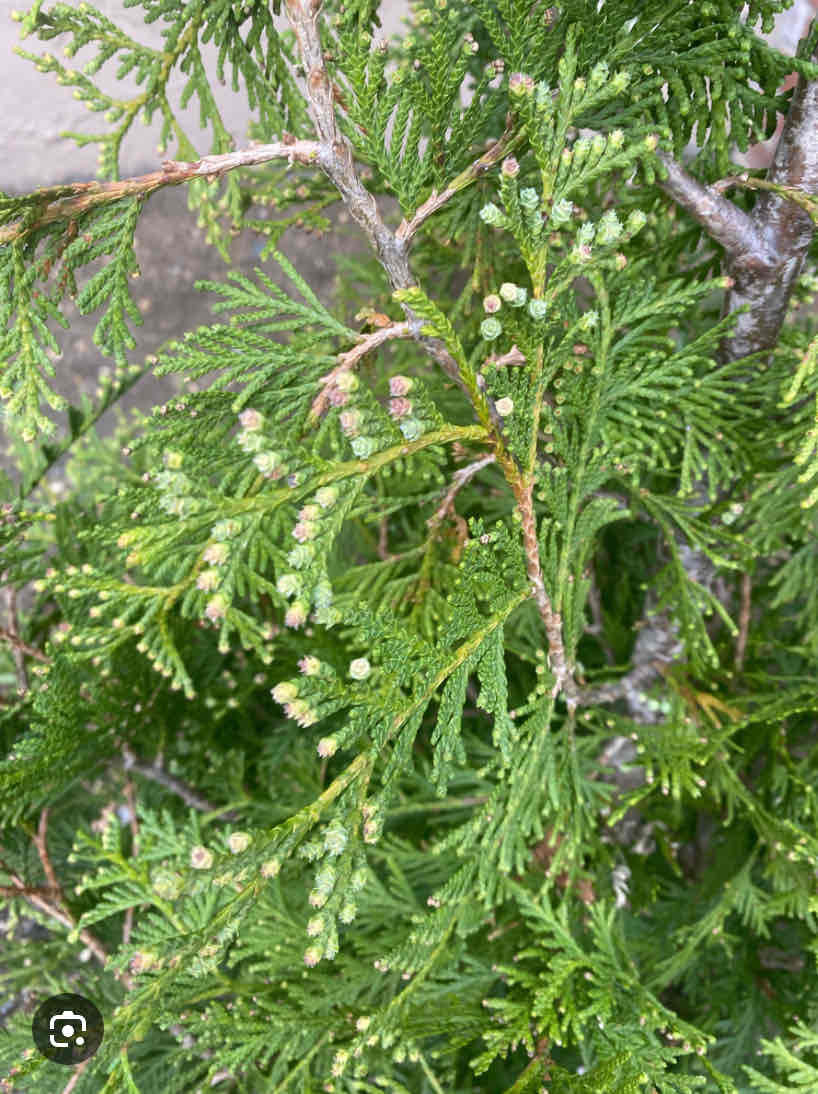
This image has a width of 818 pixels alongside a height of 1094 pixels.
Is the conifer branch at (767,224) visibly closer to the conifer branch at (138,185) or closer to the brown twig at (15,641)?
the conifer branch at (138,185)

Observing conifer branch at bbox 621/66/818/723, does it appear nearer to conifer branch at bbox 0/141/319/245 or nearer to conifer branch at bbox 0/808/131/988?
conifer branch at bbox 0/141/319/245

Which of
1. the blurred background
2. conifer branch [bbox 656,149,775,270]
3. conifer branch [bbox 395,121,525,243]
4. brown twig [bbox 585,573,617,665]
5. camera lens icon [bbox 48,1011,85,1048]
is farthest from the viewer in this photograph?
the blurred background

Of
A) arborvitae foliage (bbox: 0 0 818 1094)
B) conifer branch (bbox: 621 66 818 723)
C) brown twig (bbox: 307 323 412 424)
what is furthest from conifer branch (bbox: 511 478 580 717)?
conifer branch (bbox: 621 66 818 723)

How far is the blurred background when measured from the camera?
14.0ft

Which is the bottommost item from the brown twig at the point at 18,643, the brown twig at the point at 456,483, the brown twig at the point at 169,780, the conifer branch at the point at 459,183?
the brown twig at the point at 169,780

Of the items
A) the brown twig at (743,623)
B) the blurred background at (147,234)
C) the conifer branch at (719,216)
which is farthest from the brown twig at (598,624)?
the blurred background at (147,234)

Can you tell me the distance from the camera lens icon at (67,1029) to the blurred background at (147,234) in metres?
3.05

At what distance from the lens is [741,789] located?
154cm

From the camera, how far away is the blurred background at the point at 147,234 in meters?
4.26

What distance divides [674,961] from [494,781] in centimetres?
50

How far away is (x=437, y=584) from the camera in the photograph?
142 cm

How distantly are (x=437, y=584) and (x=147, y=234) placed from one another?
387 centimetres

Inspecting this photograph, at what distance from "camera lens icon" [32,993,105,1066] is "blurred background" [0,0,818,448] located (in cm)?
305

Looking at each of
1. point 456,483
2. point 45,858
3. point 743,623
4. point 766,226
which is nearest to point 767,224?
point 766,226
